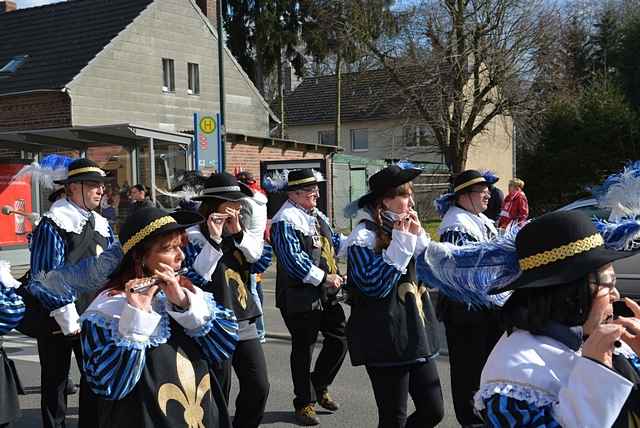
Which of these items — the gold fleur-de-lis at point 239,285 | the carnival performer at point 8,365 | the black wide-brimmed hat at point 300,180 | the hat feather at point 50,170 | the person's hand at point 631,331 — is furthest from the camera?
the black wide-brimmed hat at point 300,180

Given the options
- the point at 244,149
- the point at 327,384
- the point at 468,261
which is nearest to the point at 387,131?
the point at 244,149

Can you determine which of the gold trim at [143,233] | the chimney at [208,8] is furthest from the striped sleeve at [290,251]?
the chimney at [208,8]

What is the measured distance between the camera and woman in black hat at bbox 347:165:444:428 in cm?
393

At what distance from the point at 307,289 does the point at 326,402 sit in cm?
103

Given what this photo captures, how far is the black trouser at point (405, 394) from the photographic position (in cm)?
394

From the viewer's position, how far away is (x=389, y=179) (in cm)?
418

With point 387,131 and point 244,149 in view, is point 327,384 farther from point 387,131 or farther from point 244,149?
point 387,131

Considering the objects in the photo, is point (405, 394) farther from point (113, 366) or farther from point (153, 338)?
point (113, 366)

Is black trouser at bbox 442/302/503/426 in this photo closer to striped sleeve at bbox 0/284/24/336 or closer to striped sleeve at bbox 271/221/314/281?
striped sleeve at bbox 271/221/314/281

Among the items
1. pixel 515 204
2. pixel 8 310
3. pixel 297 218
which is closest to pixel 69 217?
pixel 8 310

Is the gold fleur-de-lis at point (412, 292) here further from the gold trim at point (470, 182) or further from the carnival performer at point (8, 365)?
the carnival performer at point (8, 365)

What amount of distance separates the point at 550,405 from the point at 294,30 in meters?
30.7

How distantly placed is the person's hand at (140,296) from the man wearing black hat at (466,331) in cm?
245

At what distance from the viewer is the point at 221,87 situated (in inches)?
578
